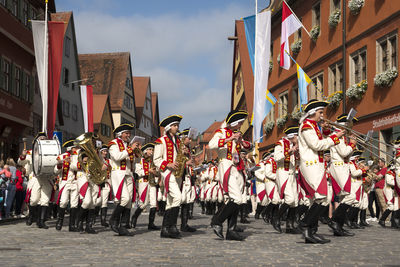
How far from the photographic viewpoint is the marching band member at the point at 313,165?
9648 millimetres

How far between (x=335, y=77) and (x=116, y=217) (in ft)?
56.3

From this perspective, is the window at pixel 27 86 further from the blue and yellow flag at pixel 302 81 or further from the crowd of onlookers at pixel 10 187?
the blue and yellow flag at pixel 302 81

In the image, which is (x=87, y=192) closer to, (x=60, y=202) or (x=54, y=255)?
(x=60, y=202)

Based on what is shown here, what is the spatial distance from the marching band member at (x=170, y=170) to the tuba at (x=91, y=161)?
1.82 meters

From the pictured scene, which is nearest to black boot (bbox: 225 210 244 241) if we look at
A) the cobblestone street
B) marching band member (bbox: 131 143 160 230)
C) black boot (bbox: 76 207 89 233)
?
the cobblestone street

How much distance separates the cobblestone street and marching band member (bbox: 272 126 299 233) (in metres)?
1.06

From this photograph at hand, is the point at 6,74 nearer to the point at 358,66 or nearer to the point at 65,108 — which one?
the point at 358,66

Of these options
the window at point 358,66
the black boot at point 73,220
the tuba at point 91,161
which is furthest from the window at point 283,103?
the tuba at point 91,161

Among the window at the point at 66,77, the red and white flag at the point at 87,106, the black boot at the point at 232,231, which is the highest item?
the window at the point at 66,77

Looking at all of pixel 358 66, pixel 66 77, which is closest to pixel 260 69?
pixel 358 66

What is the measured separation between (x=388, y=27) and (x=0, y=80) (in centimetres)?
1664

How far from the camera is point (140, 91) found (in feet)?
264

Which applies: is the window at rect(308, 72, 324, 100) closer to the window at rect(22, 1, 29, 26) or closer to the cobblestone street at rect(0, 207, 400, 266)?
the window at rect(22, 1, 29, 26)

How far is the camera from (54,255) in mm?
8430
